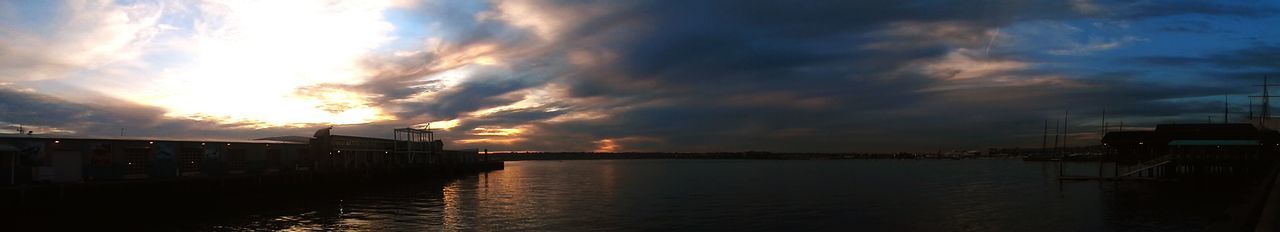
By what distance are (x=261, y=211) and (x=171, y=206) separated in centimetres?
617

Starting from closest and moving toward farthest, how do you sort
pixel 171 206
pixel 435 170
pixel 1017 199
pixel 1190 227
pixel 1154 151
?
pixel 1190 227 < pixel 171 206 < pixel 1017 199 < pixel 435 170 < pixel 1154 151

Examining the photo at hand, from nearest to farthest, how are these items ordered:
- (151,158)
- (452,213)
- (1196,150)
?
(452,213) → (151,158) → (1196,150)

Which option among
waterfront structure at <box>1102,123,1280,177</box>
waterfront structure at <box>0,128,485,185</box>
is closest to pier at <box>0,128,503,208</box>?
waterfront structure at <box>0,128,485,185</box>

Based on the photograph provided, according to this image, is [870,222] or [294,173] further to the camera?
[294,173]

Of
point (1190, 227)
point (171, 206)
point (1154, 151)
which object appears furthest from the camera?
point (1154, 151)

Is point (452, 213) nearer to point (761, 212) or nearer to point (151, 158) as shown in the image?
point (761, 212)

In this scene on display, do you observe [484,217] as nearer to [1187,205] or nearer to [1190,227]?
[1190,227]

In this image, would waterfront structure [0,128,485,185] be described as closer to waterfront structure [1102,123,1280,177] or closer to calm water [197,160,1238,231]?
calm water [197,160,1238,231]

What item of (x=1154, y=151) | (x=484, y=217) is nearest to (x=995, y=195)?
(x=484, y=217)

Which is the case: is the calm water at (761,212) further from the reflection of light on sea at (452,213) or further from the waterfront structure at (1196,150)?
the waterfront structure at (1196,150)

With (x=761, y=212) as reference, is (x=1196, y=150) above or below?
above

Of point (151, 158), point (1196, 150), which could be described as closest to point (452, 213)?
point (151, 158)

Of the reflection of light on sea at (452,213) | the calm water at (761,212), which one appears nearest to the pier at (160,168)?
the calm water at (761,212)

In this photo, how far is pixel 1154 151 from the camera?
12606 centimetres
